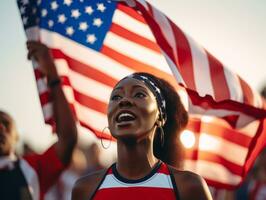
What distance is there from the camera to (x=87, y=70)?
5793 millimetres

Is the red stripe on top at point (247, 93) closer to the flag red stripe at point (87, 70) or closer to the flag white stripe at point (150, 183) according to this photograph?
the flag red stripe at point (87, 70)

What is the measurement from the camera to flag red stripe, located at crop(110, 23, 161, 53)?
604cm

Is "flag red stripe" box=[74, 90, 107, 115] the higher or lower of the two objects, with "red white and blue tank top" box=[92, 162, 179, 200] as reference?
lower

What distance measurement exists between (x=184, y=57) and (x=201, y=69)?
17cm

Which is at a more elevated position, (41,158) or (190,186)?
(190,186)

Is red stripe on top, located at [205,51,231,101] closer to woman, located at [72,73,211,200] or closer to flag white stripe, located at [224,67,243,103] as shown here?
flag white stripe, located at [224,67,243,103]

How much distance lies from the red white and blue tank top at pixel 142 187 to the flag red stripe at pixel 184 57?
1.72 meters

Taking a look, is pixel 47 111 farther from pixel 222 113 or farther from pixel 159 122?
pixel 159 122

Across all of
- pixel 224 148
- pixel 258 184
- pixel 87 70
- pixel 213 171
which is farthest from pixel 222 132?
pixel 258 184

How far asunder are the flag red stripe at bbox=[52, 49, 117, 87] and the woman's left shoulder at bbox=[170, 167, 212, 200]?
7.79 feet

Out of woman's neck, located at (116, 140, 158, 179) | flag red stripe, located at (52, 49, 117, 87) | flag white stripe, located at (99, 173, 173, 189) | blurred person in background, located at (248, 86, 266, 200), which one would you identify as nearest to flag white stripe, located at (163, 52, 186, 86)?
flag red stripe, located at (52, 49, 117, 87)

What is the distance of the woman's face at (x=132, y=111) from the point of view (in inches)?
139

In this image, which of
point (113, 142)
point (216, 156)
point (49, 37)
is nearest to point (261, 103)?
point (216, 156)

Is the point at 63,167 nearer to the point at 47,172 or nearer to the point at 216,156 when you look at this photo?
the point at 47,172
